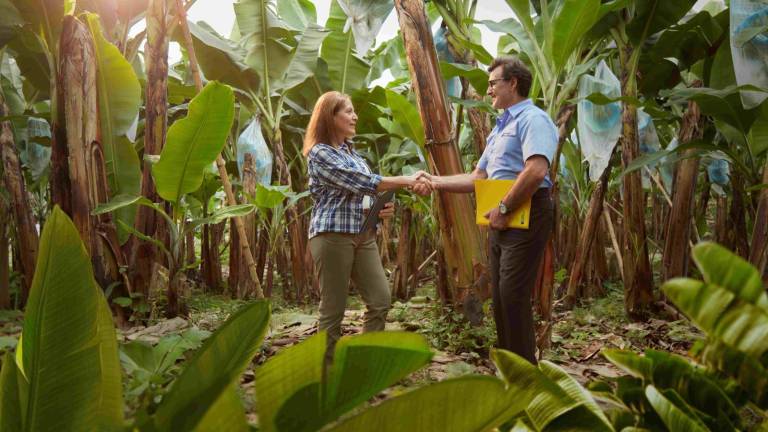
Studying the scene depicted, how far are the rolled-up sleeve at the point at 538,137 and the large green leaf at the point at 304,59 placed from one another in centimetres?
332

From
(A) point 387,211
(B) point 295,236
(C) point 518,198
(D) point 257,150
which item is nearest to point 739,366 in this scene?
(C) point 518,198

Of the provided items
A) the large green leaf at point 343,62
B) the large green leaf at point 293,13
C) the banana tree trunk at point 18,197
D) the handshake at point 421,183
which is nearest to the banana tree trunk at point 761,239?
the handshake at point 421,183

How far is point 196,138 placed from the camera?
2910 mm

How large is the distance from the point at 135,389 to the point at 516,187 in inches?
60.8

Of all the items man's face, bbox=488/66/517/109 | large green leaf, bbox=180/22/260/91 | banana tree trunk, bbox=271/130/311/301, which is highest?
large green leaf, bbox=180/22/260/91

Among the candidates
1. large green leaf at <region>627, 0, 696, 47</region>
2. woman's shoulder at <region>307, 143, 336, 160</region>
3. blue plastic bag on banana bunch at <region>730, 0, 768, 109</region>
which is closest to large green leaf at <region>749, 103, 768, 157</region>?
blue plastic bag on banana bunch at <region>730, 0, 768, 109</region>

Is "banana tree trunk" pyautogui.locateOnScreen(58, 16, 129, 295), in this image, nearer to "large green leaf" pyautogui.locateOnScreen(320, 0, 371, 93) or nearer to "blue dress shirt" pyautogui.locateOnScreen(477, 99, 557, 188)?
"blue dress shirt" pyautogui.locateOnScreen(477, 99, 557, 188)

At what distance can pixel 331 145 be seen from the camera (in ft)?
9.34

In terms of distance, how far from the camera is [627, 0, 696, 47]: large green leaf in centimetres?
360

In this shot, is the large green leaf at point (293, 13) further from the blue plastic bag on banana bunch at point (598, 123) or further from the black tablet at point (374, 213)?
the black tablet at point (374, 213)

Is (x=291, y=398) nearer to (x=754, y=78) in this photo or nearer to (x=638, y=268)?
(x=754, y=78)

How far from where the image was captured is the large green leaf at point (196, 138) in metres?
2.82

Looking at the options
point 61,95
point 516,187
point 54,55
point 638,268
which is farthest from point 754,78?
point 54,55

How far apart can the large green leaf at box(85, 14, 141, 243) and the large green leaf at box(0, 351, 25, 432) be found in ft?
10.4
